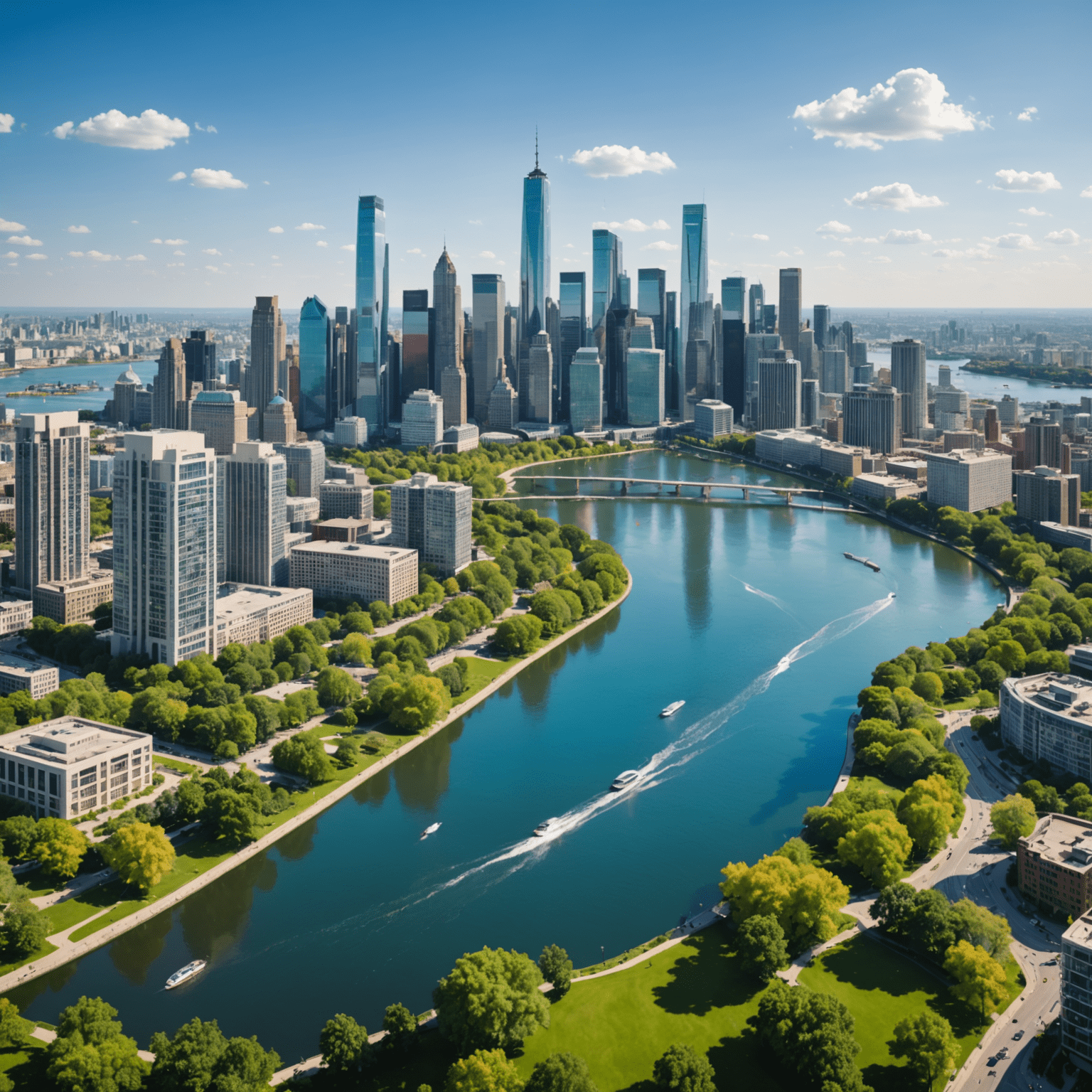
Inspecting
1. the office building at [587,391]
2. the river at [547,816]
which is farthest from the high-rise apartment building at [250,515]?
the office building at [587,391]

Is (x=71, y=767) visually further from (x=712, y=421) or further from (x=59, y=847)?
(x=712, y=421)

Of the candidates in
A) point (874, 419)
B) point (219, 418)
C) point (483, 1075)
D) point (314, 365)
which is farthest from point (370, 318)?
point (483, 1075)

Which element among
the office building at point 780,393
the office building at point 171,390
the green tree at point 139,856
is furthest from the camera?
the office building at point 780,393

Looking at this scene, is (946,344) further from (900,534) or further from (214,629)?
(214,629)

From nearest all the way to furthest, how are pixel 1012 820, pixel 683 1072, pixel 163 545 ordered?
pixel 683 1072
pixel 1012 820
pixel 163 545

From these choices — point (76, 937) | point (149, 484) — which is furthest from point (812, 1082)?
point (149, 484)

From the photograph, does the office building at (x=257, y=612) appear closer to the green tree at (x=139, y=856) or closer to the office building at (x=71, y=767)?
the office building at (x=71, y=767)
